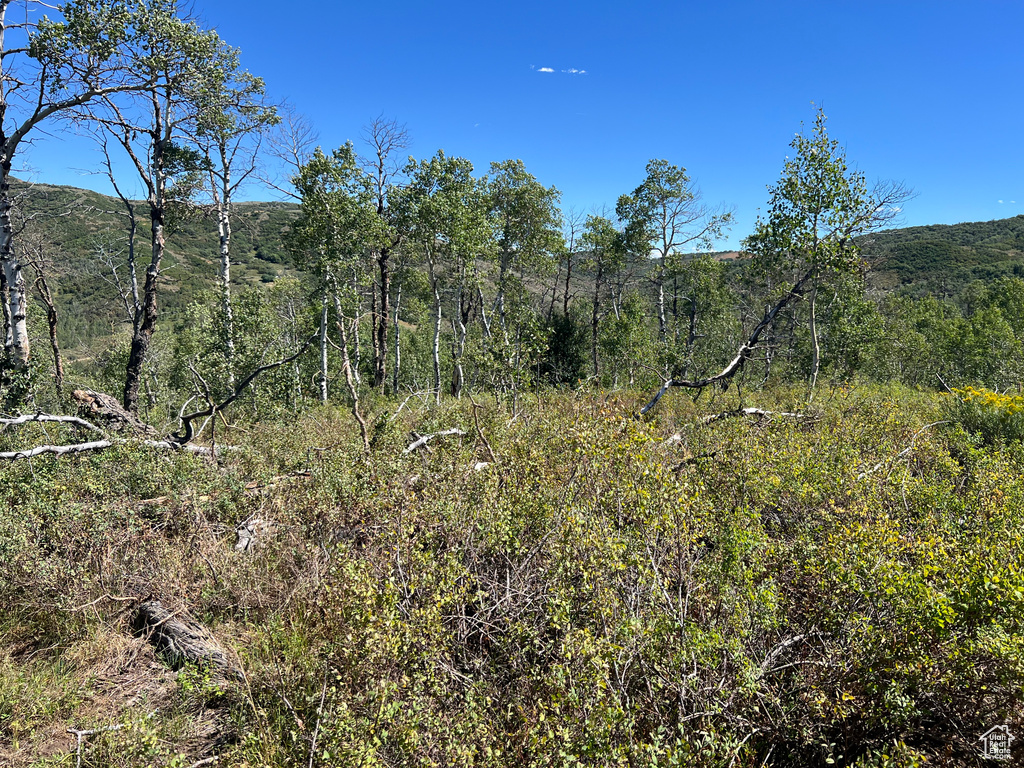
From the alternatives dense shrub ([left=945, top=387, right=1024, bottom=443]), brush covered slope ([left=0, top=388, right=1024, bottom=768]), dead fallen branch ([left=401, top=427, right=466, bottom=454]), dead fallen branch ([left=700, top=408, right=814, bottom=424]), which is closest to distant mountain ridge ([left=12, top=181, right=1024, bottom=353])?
dense shrub ([left=945, top=387, right=1024, bottom=443])

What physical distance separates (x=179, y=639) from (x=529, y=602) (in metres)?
2.85

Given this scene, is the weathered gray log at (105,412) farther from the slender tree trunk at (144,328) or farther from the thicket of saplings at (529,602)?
the slender tree trunk at (144,328)

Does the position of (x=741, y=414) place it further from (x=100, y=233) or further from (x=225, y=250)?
(x=100, y=233)

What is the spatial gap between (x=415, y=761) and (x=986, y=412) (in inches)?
413

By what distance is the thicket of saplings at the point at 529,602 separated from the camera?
236 centimetres

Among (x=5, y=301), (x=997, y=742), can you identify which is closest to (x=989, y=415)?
(x=997, y=742)

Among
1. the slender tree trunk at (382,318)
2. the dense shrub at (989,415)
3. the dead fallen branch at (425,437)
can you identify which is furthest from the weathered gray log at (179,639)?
the slender tree trunk at (382,318)

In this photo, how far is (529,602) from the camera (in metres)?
3.20

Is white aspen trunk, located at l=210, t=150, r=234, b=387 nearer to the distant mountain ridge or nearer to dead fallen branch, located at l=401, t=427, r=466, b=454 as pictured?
the distant mountain ridge

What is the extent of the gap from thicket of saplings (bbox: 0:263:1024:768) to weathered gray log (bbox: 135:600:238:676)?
0.11m

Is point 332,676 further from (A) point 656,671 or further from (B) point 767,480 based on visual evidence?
(B) point 767,480

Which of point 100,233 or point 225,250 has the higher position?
point 100,233

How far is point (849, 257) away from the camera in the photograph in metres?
9.20

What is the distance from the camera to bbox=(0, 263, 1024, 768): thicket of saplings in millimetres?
2361
